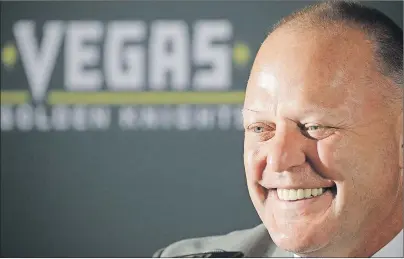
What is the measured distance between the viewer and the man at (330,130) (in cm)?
125

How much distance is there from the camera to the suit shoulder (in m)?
1.62

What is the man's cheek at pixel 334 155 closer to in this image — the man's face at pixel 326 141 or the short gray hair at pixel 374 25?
the man's face at pixel 326 141

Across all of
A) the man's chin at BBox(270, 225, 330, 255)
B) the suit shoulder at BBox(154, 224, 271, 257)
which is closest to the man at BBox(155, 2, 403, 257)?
the man's chin at BBox(270, 225, 330, 255)

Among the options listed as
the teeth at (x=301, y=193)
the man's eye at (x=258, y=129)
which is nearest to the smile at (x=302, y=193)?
the teeth at (x=301, y=193)

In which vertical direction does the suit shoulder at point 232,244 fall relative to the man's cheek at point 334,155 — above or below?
below

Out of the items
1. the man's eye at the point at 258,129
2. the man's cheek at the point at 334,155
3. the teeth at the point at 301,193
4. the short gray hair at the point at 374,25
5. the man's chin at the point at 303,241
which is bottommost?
the man's chin at the point at 303,241

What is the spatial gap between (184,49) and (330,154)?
4.09 feet

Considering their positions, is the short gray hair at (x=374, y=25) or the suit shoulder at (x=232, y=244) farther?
the suit shoulder at (x=232, y=244)

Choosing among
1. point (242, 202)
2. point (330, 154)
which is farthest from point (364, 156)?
point (242, 202)

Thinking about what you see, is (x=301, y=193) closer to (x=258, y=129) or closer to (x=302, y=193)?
(x=302, y=193)

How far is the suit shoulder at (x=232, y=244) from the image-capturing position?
5.31 feet

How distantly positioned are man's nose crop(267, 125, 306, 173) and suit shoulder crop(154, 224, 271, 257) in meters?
0.40

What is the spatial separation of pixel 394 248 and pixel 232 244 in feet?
1.48

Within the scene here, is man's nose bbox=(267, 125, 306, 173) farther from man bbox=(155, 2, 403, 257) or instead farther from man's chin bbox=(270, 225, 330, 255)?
man's chin bbox=(270, 225, 330, 255)
